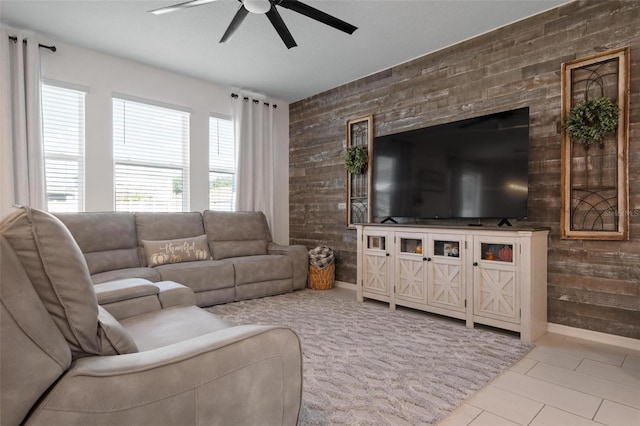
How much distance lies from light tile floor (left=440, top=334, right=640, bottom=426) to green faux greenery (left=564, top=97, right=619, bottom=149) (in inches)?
62.4

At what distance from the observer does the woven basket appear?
4.58 metres

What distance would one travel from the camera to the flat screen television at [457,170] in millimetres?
3039

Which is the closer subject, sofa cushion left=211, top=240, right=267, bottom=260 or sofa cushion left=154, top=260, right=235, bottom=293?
sofa cushion left=154, top=260, right=235, bottom=293

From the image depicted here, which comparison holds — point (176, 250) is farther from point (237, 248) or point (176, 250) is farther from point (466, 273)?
point (466, 273)

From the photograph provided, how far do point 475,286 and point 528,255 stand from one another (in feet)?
1.68

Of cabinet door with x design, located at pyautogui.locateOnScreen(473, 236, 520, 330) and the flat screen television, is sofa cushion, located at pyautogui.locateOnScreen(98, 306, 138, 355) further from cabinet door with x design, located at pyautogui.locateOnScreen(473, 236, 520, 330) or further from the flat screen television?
Answer: the flat screen television

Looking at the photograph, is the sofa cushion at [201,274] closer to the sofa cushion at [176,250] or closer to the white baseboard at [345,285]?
the sofa cushion at [176,250]

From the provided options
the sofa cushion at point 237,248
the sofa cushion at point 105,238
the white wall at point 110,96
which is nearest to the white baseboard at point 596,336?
the sofa cushion at point 237,248

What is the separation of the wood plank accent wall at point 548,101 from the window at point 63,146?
3.30 m

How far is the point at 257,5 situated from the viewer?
100 inches

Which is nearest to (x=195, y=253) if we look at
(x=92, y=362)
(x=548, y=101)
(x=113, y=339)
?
(x=113, y=339)

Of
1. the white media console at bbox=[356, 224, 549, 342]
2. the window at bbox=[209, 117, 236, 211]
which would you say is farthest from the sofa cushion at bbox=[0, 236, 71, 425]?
the window at bbox=[209, 117, 236, 211]

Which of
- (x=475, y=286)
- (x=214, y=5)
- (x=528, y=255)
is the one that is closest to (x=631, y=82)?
(x=528, y=255)

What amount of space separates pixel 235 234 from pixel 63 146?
80.5 inches
